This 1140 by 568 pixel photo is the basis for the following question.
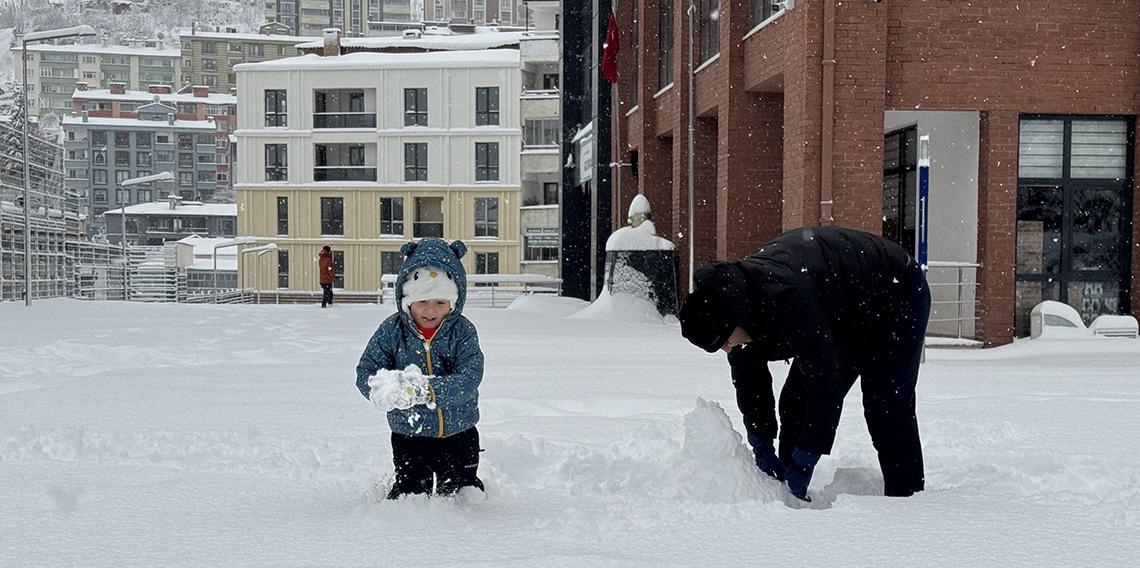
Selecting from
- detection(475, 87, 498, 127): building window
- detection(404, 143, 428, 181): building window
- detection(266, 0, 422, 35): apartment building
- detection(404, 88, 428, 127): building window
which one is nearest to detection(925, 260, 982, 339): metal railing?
detection(475, 87, 498, 127): building window

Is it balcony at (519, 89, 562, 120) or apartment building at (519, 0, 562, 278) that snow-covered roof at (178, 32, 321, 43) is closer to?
apartment building at (519, 0, 562, 278)

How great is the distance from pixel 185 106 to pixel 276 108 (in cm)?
7017

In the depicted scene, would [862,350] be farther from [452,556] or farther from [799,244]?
[452,556]

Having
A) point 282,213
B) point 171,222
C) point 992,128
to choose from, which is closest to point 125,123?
point 171,222

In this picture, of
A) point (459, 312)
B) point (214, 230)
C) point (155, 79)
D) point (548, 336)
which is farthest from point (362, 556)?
point (155, 79)

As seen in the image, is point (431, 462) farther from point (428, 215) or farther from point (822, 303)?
point (428, 215)

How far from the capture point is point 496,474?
16.5 ft

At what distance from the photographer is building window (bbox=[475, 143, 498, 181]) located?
167ft

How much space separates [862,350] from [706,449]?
2.50 feet

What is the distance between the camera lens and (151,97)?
11181cm

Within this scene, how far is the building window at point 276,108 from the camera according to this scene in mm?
52094

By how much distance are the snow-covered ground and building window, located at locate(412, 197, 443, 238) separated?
42181mm

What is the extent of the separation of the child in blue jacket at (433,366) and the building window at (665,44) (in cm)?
1734

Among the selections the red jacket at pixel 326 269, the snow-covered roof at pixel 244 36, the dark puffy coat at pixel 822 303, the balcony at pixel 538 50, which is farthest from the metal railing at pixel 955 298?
the snow-covered roof at pixel 244 36
